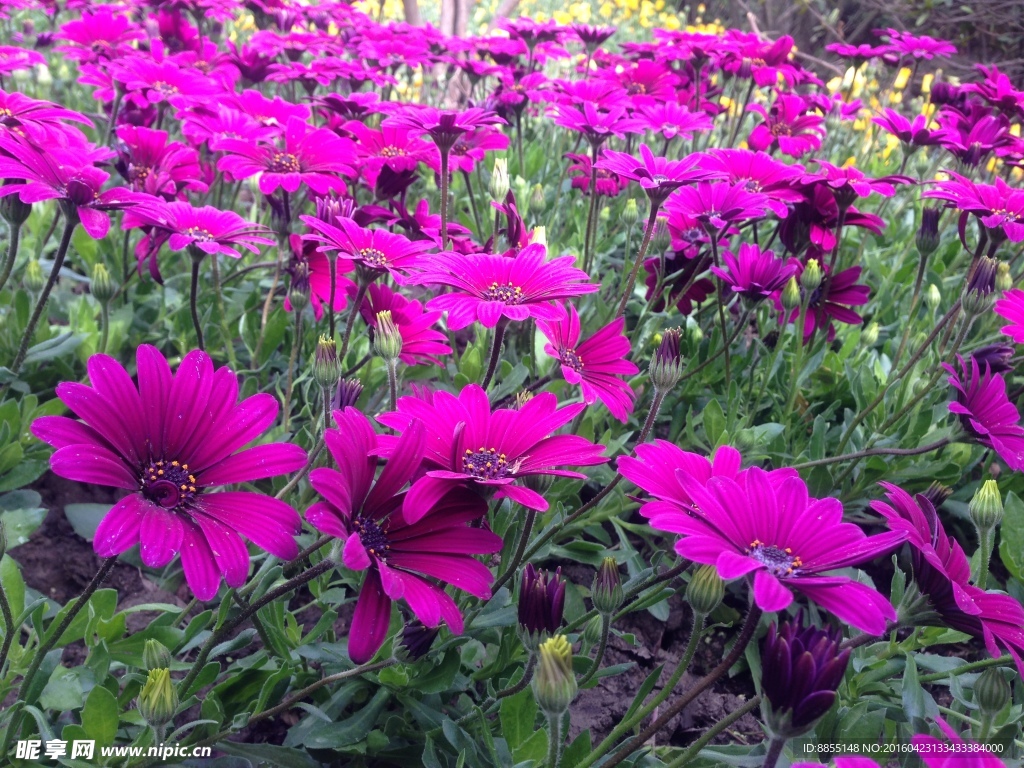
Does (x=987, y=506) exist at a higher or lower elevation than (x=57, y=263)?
lower

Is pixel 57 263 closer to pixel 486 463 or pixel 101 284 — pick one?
pixel 101 284

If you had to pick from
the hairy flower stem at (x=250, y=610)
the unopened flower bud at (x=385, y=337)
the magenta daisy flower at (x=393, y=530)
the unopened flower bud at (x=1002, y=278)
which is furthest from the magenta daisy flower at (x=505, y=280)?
the unopened flower bud at (x=1002, y=278)

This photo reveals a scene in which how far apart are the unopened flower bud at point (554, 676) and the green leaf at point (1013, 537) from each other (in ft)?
4.33

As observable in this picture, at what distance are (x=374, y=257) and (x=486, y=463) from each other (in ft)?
1.93

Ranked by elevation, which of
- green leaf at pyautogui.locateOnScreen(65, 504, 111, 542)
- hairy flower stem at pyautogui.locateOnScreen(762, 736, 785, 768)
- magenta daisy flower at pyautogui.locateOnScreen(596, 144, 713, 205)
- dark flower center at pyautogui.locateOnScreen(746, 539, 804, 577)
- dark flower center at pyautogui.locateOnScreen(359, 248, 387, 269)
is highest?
magenta daisy flower at pyautogui.locateOnScreen(596, 144, 713, 205)

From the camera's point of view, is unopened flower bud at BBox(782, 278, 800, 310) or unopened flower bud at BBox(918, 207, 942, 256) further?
unopened flower bud at BBox(918, 207, 942, 256)

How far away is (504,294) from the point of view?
1.47 m

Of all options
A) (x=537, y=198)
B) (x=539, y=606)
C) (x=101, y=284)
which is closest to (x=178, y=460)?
(x=539, y=606)

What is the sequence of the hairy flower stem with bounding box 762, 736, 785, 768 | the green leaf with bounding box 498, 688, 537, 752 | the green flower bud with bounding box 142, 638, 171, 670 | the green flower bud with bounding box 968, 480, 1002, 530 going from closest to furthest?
the hairy flower stem with bounding box 762, 736, 785, 768 < the green flower bud with bounding box 142, 638, 171, 670 < the green leaf with bounding box 498, 688, 537, 752 < the green flower bud with bounding box 968, 480, 1002, 530

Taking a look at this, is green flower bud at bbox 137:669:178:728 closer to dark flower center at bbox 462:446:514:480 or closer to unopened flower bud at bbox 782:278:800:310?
dark flower center at bbox 462:446:514:480

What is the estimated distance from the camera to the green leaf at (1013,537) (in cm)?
182

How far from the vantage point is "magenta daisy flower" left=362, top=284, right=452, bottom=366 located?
1.71 metres

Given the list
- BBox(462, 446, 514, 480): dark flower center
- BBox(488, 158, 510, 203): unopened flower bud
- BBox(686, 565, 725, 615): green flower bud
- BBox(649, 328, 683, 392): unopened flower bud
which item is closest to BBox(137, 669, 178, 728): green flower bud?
BBox(462, 446, 514, 480): dark flower center

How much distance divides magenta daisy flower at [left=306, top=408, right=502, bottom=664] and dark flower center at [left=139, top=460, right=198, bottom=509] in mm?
200
